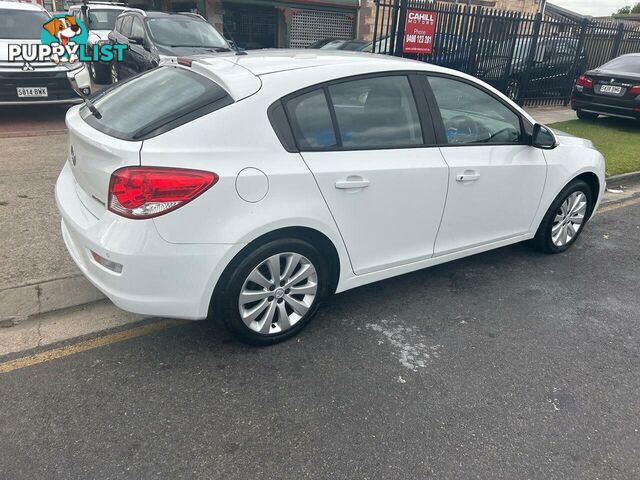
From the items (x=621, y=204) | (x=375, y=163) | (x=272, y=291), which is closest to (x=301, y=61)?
(x=375, y=163)

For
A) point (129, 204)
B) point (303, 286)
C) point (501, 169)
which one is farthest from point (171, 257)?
point (501, 169)

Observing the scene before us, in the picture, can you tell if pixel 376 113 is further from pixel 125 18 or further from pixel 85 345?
pixel 125 18

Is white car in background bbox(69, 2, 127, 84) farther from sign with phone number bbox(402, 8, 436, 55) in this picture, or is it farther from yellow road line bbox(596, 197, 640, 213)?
yellow road line bbox(596, 197, 640, 213)

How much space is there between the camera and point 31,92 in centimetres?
777

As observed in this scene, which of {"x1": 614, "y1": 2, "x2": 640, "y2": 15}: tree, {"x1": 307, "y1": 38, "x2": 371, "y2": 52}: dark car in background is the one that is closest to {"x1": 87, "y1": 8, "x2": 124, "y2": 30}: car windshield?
{"x1": 307, "y1": 38, "x2": 371, "y2": 52}: dark car in background

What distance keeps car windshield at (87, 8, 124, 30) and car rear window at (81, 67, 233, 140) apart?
460 inches

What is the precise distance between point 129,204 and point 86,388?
3.36ft

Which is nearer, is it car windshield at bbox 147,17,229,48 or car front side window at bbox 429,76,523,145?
car front side window at bbox 429,76,523,145

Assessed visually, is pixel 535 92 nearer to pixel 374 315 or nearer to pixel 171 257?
pixel 374 315

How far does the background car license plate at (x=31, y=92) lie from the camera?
771 cm

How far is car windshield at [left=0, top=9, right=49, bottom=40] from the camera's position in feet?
27.1

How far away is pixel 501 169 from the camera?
3699mm

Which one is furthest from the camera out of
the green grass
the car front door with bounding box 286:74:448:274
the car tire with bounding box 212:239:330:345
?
the green grass

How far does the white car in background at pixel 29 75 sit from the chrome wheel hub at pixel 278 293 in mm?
5881
